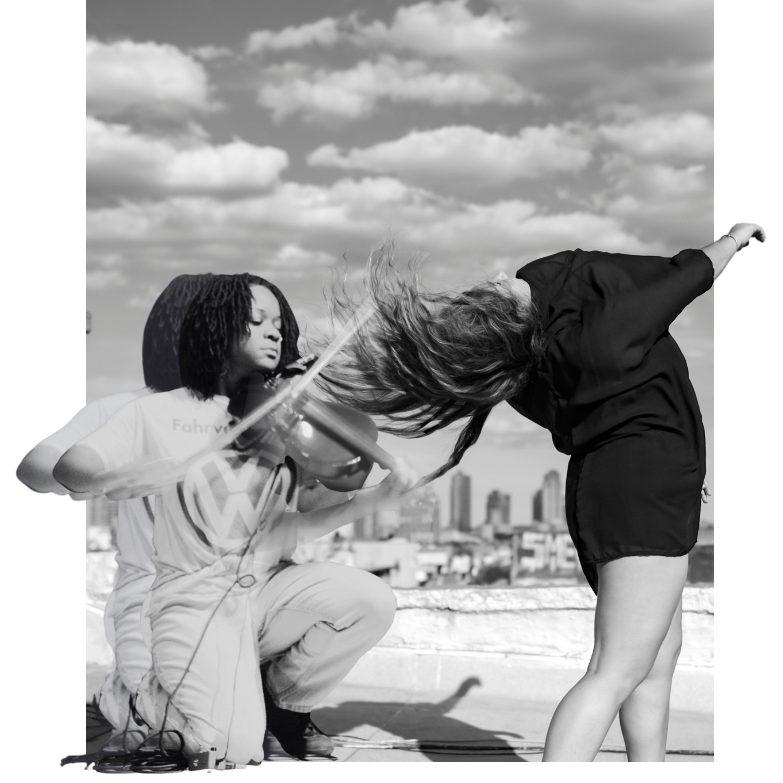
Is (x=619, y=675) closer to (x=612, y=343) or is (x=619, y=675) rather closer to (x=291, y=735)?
(x=612, y=343)

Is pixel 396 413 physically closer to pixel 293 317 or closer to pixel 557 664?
pixel 293 317

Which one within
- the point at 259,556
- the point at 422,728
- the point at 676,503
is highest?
the point at 676,503

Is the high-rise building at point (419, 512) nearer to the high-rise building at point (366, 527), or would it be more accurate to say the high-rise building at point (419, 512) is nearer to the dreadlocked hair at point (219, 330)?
the high-rise building at point (366, 527)

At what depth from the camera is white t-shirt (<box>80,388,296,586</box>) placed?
2555mm

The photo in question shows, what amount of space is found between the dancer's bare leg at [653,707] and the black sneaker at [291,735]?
2.56 feet

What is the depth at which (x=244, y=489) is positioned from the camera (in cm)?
258

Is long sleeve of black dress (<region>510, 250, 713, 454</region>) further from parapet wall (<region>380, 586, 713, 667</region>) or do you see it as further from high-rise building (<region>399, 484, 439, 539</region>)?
parapet wall (<region>380, 586, 713, 667</region>)

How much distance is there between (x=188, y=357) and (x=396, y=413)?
1.74 ft

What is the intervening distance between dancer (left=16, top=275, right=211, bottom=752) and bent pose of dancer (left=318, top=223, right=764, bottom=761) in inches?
16.8

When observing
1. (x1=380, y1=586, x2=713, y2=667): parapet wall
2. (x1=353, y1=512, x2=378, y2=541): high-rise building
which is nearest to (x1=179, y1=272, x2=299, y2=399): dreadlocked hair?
(x1=353, y1=512, x2=378, y2=541): high-rise building

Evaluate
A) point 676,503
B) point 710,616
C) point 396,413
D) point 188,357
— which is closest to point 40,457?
point 188,357

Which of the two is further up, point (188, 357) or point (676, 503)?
point (188, 357)
